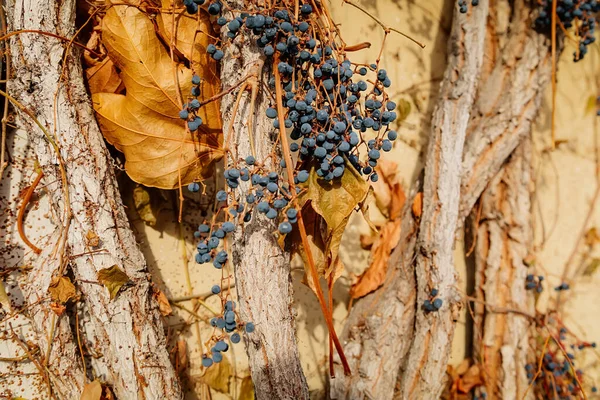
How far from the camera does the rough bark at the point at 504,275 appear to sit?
1.44 metres

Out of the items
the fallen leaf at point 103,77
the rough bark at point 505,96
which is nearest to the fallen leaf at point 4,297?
the fallen leaf at point 103,77

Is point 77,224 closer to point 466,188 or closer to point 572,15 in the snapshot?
point 466,188

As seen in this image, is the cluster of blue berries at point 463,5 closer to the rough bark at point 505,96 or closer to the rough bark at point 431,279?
the rough bark at point 431,279

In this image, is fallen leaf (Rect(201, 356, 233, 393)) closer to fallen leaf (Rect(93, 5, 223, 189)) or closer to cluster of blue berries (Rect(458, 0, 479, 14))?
fallen leaf (Rect(93, 5, 223, 189))

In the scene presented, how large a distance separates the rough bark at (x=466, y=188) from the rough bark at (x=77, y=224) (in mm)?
545

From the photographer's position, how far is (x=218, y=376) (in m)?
1.10

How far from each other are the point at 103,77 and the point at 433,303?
0.97 metres

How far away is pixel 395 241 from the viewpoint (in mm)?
1341

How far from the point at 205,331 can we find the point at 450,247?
696mm

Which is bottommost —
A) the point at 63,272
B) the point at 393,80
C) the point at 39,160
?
the point at 63,272

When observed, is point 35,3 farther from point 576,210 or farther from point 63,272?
point 576,210

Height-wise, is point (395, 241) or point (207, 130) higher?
point (207, 130)

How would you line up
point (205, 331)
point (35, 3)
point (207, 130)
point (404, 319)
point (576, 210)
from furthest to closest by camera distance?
point (576, 210) → point (404, 319) → point (205, 331) → point (207, 130) → point (35, 3)

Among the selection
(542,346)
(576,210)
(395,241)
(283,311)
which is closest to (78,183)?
(283,311)
